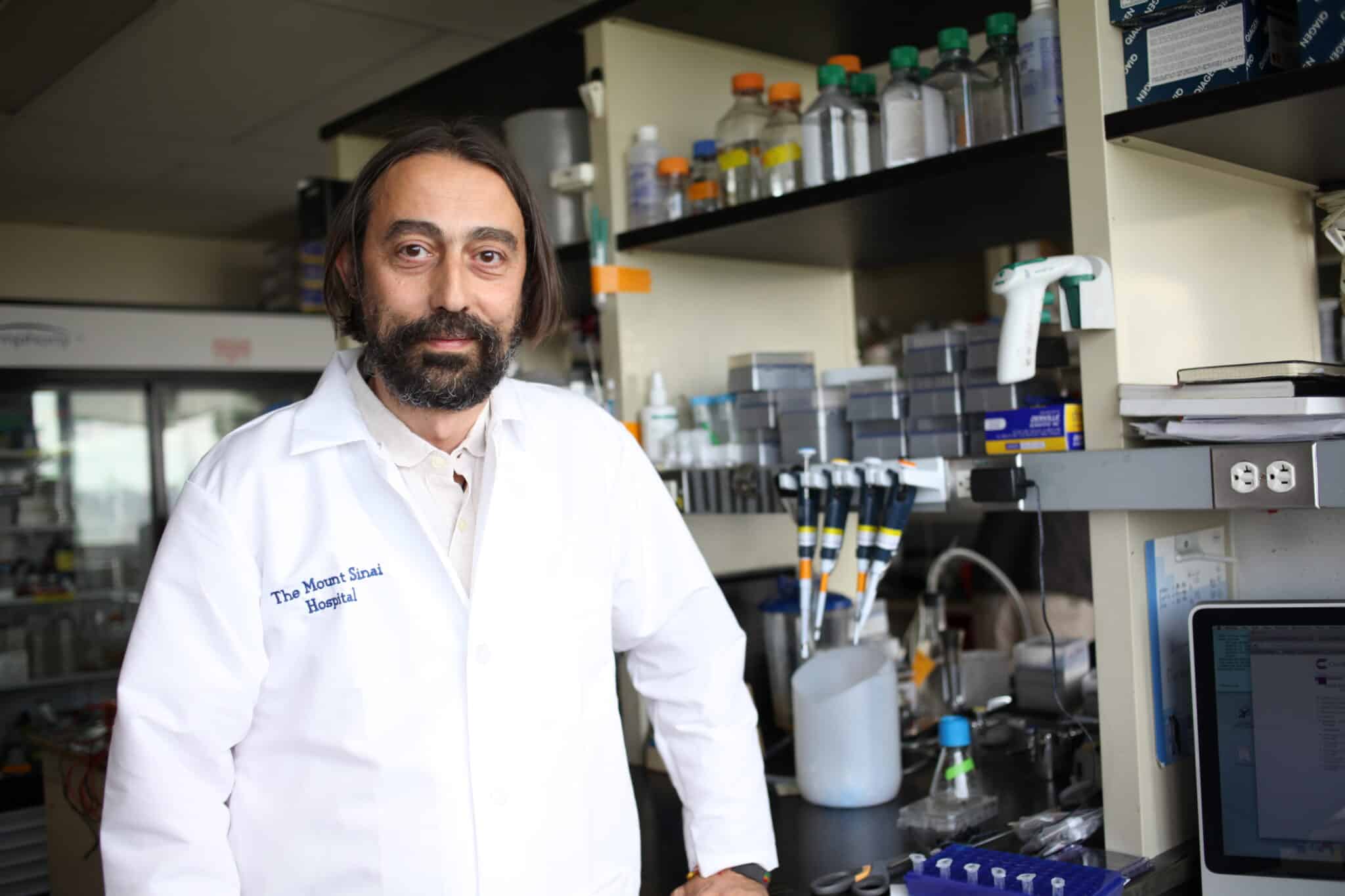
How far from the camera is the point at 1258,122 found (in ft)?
4.40

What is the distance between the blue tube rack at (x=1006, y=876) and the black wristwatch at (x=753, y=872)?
7.0 inches

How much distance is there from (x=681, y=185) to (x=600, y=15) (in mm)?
336

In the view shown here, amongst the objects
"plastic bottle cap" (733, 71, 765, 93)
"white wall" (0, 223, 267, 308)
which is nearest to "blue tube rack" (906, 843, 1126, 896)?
"plastic bottle cap" (733, 71, 765, 93)

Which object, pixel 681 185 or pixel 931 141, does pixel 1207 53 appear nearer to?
pixel 931 141

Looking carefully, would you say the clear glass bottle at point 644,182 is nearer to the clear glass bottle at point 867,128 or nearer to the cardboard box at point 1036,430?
the clear glass bottle at point 867,128

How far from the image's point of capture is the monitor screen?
49.2 inches

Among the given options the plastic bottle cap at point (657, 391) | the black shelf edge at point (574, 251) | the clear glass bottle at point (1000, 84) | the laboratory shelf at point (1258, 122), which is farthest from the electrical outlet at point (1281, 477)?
the black shelf edge at point (574, 251)

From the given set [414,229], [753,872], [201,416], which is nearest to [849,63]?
[414,229]

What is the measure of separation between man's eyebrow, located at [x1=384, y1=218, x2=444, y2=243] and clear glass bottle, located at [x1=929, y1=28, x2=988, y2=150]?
2.55 ft

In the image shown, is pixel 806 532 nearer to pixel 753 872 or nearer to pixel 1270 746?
pixel 753 872

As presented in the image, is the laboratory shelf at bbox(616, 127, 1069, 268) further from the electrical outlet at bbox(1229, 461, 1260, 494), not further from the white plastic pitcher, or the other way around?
the white plastic pitcher

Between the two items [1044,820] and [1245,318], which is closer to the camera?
[1044,820]

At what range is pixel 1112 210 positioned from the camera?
1.41 metres

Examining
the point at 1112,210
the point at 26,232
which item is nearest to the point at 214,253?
the point at 26,232
